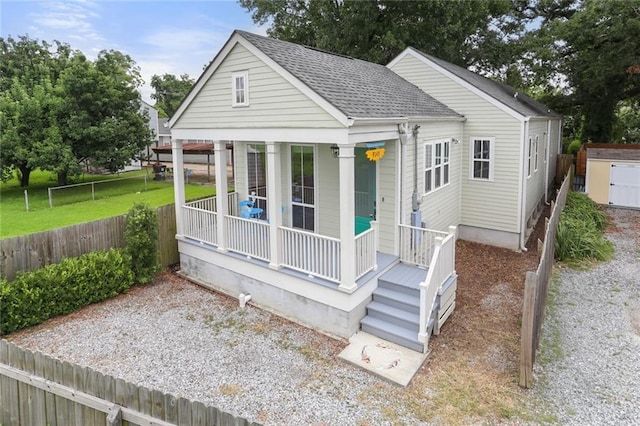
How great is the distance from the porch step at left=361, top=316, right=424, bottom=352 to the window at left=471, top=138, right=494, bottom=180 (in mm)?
7495

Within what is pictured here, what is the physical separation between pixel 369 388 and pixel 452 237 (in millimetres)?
→ 3608

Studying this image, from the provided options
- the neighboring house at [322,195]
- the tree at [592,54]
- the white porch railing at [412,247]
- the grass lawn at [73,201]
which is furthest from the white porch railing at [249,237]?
the tree at [592,54]

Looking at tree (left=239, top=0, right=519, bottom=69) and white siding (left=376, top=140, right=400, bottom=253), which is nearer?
white siding (left=376, top=140, right=400, bottom=253)

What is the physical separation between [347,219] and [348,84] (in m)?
3.37

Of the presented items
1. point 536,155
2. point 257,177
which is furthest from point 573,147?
point 257,177

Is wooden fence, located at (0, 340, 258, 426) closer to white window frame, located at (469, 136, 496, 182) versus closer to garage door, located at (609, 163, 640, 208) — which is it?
white window frame, located at (469, 136, 496, 182)

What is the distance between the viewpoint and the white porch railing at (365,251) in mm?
Result: 7922

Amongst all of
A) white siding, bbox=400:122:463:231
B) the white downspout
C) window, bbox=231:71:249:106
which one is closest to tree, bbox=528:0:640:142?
the white downspout

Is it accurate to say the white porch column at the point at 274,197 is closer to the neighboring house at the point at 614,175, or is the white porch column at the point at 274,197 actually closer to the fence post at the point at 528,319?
the fence post at the point at 528,319

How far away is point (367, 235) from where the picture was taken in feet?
26.7

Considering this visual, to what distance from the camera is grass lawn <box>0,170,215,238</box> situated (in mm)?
16953

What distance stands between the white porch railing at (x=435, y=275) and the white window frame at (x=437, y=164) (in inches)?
105

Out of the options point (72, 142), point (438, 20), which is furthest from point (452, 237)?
point (72, 142)

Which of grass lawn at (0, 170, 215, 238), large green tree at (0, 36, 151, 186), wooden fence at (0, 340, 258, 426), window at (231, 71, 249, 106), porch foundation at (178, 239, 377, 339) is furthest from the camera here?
large green tree at (0, 36, 151, 186)
